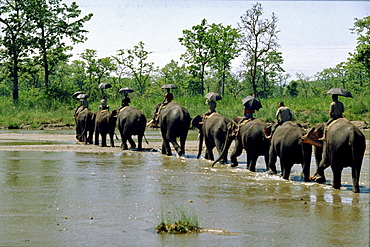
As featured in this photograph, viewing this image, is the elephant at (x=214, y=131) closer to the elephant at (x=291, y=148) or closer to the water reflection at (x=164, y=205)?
the water reflection at (x=164, y=205)

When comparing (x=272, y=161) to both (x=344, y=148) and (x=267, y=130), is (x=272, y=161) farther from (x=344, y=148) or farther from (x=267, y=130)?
(x=344, y=148)

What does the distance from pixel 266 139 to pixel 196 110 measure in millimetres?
24224

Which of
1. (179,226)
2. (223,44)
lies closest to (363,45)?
(223,44)

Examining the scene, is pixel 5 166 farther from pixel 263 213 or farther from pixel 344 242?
pixel 344 242

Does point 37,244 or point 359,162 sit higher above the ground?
point 359,162

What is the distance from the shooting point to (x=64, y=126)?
3834cm

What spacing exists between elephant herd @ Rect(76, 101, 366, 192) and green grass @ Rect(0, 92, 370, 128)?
52.1ft

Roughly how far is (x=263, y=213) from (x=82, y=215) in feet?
10.0

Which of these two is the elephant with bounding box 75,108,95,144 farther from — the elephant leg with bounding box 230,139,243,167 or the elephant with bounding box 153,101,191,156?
the elephant leg with bounding box 230,139,243,167

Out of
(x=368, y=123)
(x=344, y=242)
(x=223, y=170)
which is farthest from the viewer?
(x=368, y=123)

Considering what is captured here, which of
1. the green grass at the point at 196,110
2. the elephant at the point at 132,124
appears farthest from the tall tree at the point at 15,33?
the elephant at the point at 132,124

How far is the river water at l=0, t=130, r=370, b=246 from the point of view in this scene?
7469 mm

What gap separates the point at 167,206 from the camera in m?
9.78

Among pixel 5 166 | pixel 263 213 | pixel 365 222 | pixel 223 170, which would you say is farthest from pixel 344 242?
pixel 5 166
